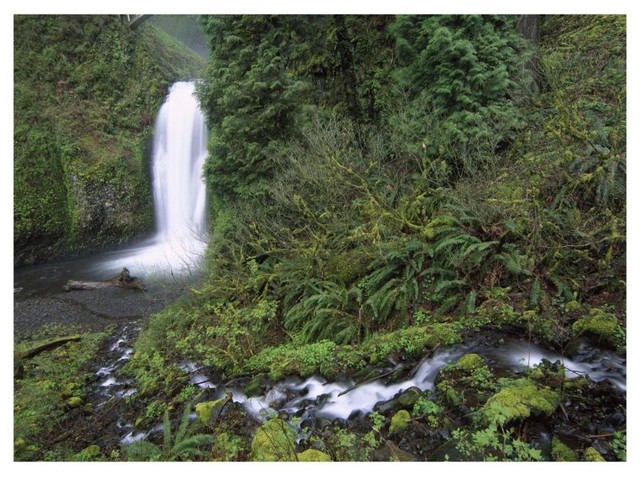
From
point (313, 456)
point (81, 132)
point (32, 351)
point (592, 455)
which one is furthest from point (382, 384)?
point (81, 132)

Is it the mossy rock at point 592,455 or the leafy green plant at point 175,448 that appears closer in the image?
the mossy rock at point 592,455

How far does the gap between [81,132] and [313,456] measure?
52.8 ft

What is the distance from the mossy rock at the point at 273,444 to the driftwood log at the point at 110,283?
8.31 meters

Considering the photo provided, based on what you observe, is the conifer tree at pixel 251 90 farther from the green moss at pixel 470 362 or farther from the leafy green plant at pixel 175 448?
the green moss at pixel 470 362

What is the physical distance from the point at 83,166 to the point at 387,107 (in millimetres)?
12199

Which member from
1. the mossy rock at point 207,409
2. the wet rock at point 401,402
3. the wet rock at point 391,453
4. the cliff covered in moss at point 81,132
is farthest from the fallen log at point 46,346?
the wet rock at point 391,453

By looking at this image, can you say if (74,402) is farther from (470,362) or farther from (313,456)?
→ (470,362)

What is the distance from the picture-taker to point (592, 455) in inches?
116

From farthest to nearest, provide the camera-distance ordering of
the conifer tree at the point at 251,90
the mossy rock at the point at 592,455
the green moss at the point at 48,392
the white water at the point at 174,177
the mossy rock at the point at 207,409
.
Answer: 1. the white water at the point at 174,177
2. the conifer tree at the point at 251,90
3. the green moss at the point at 48,392
4. the mossy rock at the point at 207,409
5. the mossy rock at the point at 592,455

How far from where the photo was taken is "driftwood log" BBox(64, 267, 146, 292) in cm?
1091

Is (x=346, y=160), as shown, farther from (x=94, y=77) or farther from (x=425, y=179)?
(x=94, y=77)

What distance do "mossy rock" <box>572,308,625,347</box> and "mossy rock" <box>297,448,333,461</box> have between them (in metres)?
3.02

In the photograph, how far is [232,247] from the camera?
7566 millimetres

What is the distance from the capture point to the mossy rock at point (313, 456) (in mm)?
3520
